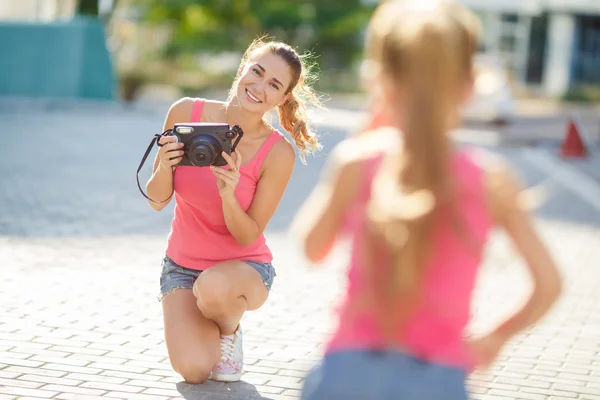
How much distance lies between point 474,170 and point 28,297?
15.3 ft

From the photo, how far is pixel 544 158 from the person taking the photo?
58.6 feet

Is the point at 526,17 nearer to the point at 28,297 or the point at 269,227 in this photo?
the point at 269,227

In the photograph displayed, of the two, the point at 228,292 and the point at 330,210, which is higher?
the point at 330,210

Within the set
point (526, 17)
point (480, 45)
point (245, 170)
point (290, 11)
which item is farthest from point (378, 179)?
point (526, 17)

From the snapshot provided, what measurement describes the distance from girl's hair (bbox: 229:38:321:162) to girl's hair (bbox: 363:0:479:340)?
2.52 meters

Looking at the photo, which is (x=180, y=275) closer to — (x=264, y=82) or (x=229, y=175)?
(x=229, y=175)

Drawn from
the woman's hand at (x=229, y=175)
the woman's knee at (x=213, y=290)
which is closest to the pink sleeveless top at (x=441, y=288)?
the woman's hand at (x=229, y=175)

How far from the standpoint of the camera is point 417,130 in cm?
228

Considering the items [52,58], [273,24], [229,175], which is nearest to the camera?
[229,175]

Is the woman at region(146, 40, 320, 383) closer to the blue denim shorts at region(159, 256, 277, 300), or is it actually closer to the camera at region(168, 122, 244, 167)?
the blue denim shorts at region(159, 256, 277, 300)

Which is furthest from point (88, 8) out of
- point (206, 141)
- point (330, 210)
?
point (330, 210)

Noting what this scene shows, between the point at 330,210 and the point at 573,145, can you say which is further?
the point at 573,145

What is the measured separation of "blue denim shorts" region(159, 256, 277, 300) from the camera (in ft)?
16.4

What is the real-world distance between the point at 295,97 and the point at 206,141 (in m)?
0.66
